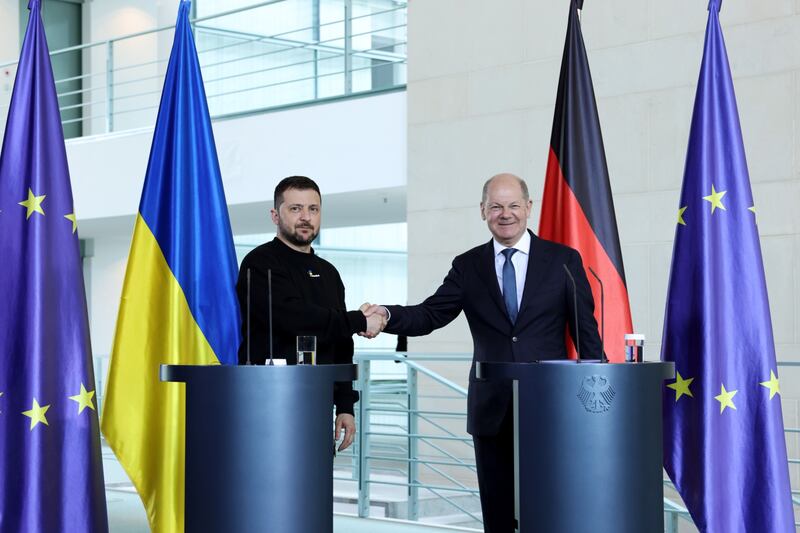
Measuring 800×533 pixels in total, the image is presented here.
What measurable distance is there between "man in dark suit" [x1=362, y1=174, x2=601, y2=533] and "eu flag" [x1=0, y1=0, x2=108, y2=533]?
1.19 m

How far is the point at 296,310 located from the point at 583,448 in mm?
1000

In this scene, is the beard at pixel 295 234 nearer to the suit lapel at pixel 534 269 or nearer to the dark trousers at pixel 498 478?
the suit lapel at pixel 534 269

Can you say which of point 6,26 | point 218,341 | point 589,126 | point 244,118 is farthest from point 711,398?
point 6,26

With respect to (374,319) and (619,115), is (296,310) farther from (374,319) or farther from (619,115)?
(619,115)

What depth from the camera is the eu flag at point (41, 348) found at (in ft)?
11.5

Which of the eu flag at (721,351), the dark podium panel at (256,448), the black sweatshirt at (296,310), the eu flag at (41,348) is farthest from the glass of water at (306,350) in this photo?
the eu flag at (721,351)

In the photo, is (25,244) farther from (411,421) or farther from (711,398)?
(411,421)

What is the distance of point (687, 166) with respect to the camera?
4016mm

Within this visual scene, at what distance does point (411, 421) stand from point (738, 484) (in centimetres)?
280

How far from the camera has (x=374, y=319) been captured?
3.57 meters

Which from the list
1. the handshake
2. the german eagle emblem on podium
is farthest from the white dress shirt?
the german eagle emblem on podium

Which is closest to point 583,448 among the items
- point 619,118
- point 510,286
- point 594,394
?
point 594,394

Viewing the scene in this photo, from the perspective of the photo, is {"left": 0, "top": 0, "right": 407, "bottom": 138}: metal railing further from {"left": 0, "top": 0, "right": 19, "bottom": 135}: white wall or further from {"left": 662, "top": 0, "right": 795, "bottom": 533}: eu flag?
{"left": 662, "top": 0, "right": 795, "bottom": 533}: eu flag

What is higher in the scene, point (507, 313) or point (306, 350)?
point (507, 313)
